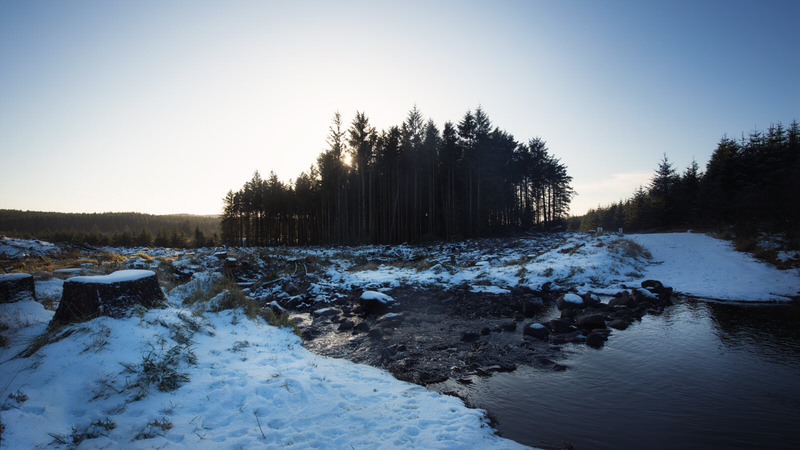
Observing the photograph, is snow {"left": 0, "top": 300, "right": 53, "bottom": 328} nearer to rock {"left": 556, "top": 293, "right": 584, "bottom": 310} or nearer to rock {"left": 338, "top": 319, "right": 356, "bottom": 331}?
rock {"left": 338, "top": 319, "right": 356, "bottom": 331}

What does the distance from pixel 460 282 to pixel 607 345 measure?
8.29 m

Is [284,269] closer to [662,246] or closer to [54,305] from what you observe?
[54,305]

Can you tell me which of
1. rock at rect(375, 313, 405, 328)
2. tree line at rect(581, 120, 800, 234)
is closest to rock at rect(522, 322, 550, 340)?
rock at rect(375, 313, 405, 328)

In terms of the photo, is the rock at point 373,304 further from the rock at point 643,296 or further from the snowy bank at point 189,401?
the rock at point 643,296

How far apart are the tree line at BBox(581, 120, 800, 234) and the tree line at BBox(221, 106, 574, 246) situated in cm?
1592

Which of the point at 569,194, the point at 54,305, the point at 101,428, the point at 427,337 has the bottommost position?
the point at 427,337

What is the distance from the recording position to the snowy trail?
13.1 metres

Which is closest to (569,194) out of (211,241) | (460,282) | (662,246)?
(662,246)

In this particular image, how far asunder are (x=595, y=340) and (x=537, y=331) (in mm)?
1382

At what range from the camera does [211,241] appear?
6506 cm

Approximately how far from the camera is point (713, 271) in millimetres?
15883

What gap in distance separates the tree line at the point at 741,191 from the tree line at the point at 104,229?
6708cm

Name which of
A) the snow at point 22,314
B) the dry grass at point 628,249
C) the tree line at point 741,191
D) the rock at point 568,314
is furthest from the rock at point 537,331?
the tree line at point 741,191

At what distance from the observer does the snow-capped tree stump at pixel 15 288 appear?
578cm
